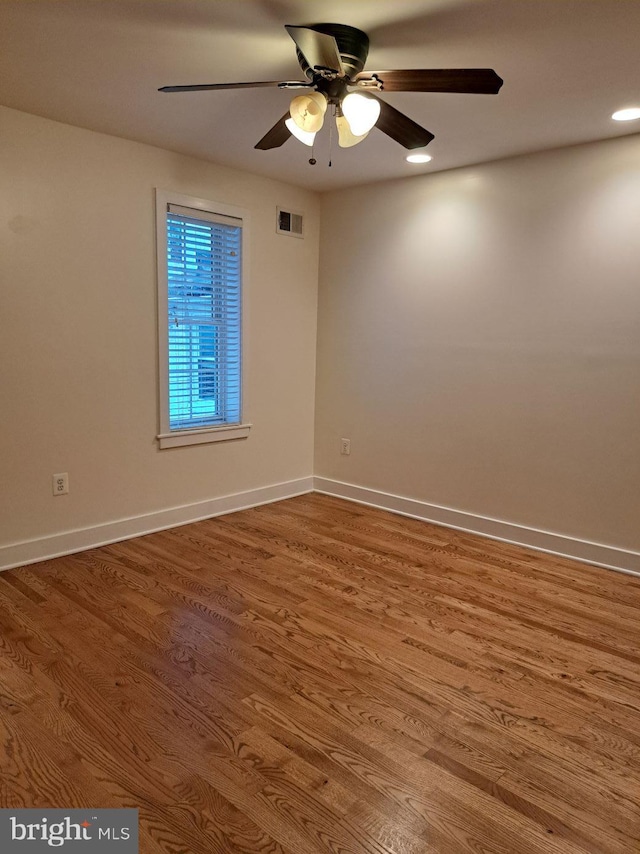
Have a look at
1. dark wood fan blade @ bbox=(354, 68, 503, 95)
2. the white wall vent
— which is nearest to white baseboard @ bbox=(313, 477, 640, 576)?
the white wall vent

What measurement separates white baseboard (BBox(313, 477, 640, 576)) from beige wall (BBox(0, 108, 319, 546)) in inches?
41.5

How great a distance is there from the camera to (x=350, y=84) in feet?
7.18

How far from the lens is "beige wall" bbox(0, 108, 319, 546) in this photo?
3.01 m

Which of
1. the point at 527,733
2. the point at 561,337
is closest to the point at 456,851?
the point at 527,733

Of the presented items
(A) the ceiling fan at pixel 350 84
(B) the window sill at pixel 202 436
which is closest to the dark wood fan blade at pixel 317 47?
(A) the ceiling fan at pixel 350 84

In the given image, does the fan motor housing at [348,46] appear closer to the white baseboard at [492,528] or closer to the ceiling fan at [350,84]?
the ceiling fan at [350,84]

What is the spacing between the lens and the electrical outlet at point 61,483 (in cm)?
327

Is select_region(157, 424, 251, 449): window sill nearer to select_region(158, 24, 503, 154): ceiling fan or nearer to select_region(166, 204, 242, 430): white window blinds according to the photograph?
select_region(166, 204, 242, 430): white window blinds

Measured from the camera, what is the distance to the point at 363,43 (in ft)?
7.05

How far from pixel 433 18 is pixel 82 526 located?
310cm

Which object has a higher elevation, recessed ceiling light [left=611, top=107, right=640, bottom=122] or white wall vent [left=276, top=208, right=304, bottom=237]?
recessed ceiling light [left=611, top=107, right=640, bottom=122]

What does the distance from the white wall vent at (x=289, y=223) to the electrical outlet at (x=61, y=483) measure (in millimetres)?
2361

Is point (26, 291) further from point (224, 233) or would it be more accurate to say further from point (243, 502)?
point (243, 502)

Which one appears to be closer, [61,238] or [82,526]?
[61,238]
